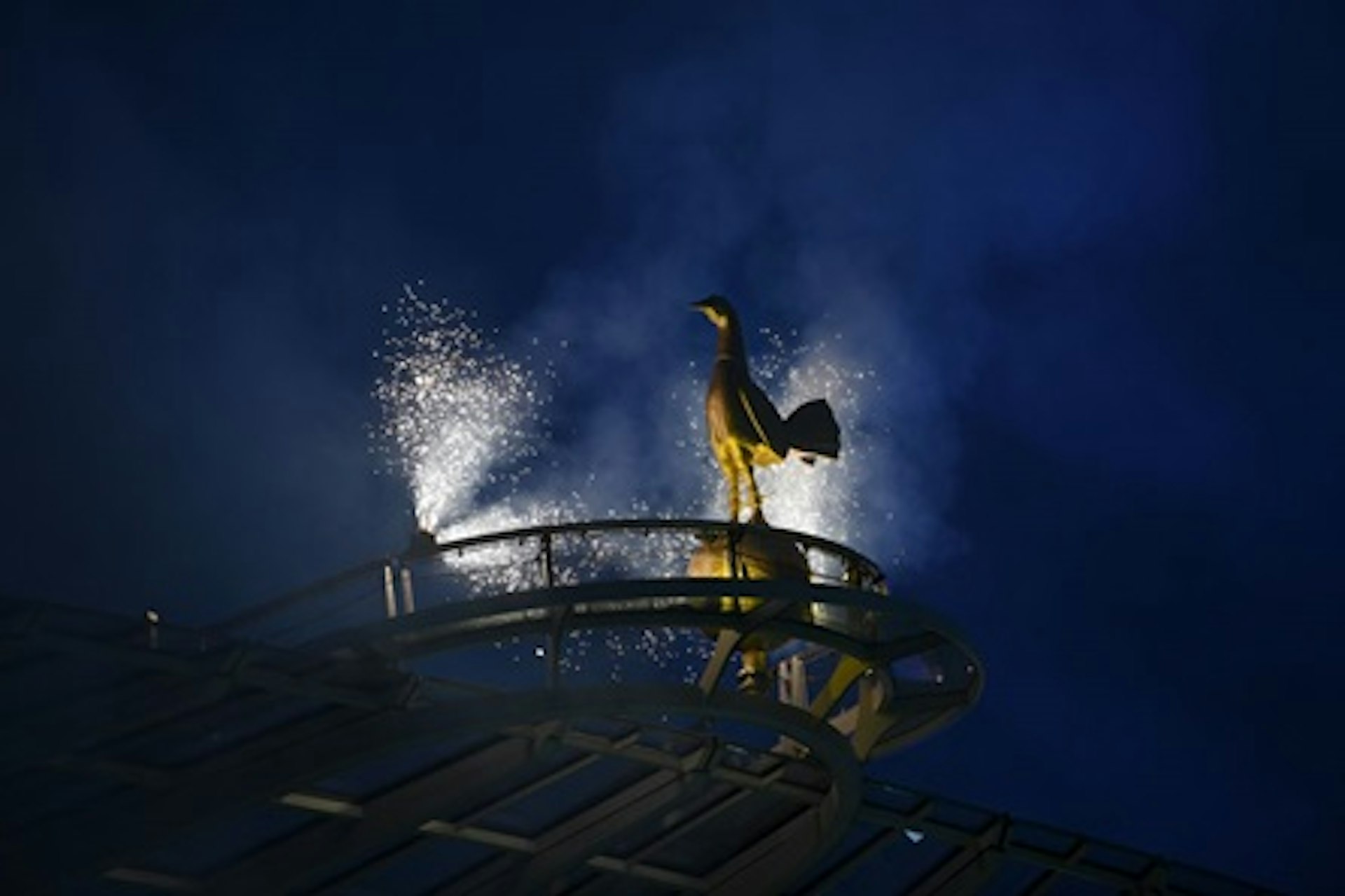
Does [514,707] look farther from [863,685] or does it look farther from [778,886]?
[778,886]

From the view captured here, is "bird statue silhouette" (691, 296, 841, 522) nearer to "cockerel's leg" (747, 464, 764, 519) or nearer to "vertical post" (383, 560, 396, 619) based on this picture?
"cockerel's leg" (747, 464, 764, 519)

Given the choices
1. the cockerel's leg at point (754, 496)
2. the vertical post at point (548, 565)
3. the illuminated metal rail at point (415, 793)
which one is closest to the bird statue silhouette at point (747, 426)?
the cockerel's leg at point (754, 496)

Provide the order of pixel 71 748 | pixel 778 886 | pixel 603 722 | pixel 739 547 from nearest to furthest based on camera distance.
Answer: pixel 71 748
pixel 739 547
pixel 603 722
pixel 778 886

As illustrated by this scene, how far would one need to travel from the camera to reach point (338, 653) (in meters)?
23.6

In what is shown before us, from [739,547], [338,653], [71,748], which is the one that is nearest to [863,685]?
[739,547]

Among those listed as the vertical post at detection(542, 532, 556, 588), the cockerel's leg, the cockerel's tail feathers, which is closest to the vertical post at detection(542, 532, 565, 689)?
the vertical post at detection(542, 532, 556, 588)

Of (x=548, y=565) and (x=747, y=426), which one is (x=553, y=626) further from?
(x=747, y=426)

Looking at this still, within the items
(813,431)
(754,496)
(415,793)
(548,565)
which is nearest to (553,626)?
(548,565)

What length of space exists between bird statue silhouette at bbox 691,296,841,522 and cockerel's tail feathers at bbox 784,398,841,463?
0.03ft

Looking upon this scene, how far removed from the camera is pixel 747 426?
28719mm

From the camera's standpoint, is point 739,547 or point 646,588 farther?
point 739,547

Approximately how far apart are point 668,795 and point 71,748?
382 inches

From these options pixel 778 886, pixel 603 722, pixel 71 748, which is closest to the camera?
pixel 71 748

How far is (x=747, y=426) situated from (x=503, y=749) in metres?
5.88
